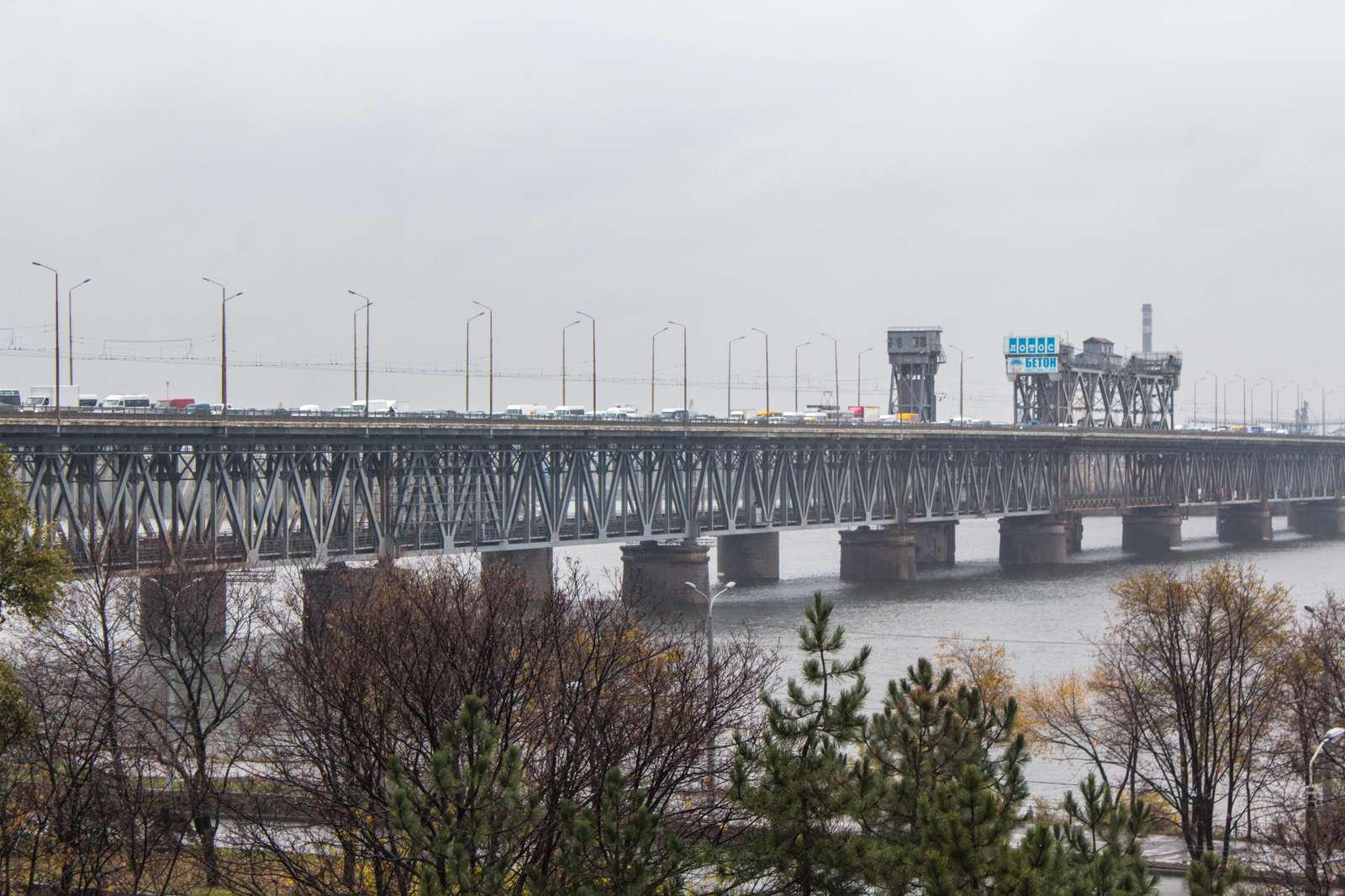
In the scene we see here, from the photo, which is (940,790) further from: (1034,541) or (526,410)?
(1034,541)

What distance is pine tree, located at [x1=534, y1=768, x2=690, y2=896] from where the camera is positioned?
1570cm

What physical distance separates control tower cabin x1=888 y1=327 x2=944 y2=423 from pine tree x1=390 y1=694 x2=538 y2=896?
405 feet

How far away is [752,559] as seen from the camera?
10475 cm

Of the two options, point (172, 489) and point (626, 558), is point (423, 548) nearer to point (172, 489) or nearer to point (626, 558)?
point (172, 489)

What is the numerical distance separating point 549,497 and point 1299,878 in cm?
6366

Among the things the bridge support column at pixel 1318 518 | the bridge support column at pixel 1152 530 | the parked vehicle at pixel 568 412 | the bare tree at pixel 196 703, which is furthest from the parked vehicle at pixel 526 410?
the bridge support column at pixel 1318 518

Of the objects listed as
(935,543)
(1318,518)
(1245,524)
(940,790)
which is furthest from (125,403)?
(1318,518)

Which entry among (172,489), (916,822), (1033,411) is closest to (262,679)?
(916,822)

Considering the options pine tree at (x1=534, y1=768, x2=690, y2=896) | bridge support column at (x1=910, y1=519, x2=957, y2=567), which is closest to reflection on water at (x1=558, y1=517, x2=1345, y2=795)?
bridge support column at (x1=910, y1=519, x2=957, y2=567)

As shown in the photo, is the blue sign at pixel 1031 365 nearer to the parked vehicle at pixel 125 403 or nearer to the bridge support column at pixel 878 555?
the bridge support column at pixel 878 555

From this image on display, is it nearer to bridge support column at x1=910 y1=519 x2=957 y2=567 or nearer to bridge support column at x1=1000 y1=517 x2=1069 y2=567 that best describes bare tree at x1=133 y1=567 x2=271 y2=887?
bridge support column at x1=910 y1=519 x2=957 y2=567

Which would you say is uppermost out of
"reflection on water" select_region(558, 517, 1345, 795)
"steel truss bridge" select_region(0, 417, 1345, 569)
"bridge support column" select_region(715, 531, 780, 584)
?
"steel truss bridge" select_region(0, 417, 1345, 569)

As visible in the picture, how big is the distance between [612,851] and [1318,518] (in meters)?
173

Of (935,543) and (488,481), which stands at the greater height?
(488,481)
